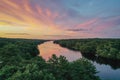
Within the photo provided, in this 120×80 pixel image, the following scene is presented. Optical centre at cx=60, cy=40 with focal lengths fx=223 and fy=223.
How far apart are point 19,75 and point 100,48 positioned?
96.5 m

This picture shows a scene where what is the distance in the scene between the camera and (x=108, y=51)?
11469cm

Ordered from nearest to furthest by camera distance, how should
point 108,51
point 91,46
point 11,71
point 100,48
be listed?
point 11,71, point 108,51, point 100,48, point 91,46

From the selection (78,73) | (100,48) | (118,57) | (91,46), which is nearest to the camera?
(78,73)

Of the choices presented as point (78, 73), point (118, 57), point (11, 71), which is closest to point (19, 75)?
point (11, 71)

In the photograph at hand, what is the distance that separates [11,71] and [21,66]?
2.67 metres

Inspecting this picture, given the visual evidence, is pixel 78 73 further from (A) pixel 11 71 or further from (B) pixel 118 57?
(B) pixel 118 57

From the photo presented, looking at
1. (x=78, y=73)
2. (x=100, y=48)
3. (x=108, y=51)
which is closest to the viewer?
(x=78, y=73)

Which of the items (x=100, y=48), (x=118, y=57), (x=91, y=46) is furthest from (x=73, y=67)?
(x=91, y=46)

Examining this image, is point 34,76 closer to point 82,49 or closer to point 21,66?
point 21,66

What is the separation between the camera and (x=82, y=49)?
473 ft

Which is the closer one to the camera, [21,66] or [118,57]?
[21,66]

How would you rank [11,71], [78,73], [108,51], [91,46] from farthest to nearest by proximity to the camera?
[91,46]
[108,51]
[78,73]
[11,71]

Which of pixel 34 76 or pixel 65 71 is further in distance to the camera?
pixel 65 71

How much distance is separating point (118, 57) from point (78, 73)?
220ft
